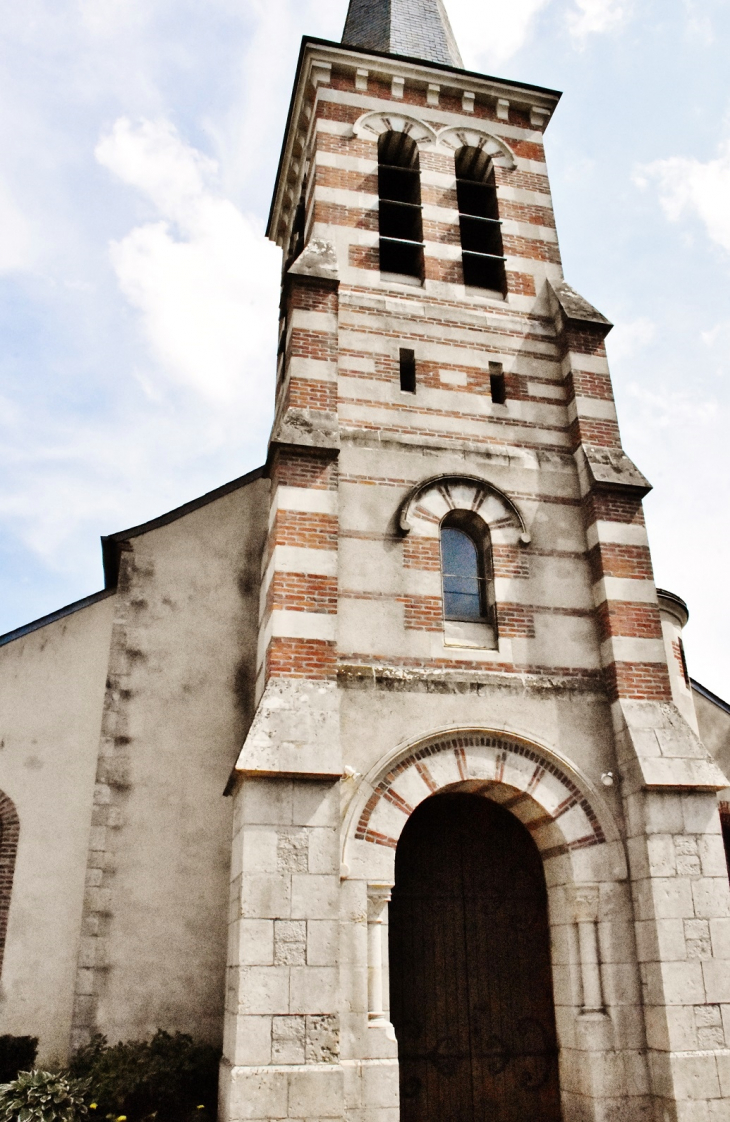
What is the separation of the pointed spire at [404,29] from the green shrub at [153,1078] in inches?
549

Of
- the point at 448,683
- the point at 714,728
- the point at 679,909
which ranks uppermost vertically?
the point at 714,728

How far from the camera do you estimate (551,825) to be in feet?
29.3

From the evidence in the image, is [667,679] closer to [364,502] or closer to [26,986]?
[364,502]

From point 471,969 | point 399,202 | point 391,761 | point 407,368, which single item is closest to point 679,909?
point 471,969

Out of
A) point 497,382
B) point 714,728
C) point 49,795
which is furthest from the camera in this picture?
point 714,728

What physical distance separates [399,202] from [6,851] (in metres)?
9.60

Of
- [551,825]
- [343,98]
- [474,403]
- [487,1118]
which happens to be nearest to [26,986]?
[487,1118]

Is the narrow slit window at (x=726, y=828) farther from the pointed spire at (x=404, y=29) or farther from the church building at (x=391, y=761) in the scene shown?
the pointed spire at (x=404, y=29)

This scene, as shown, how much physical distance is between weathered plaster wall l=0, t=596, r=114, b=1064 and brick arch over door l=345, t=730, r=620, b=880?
3490 mm

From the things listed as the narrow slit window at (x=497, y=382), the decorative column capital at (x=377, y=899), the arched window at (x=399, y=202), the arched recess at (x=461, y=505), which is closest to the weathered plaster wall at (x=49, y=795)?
the decorative column capital at (x=377, y=899)

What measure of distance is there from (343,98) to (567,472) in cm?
658

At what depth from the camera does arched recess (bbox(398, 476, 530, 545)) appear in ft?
32.4

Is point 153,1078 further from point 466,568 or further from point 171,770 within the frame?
point 466,568

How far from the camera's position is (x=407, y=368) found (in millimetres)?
10961
